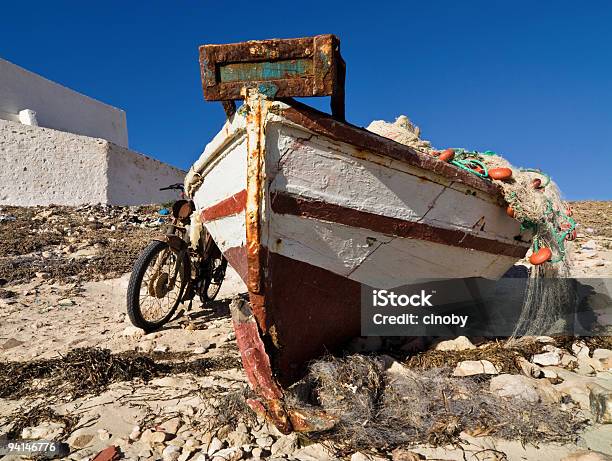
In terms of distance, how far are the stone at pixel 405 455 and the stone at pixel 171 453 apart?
96 centimetres

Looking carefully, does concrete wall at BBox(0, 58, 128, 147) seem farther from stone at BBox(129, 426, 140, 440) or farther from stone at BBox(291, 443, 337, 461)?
stone at BBox(291, 443, 337, 461)

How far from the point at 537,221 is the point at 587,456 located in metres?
1.64

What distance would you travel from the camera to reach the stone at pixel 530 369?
245cm

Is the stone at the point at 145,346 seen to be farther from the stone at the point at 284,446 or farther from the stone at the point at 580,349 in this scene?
the stone at the point at 580,349

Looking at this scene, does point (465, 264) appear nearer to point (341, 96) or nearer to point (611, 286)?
point (341, 96)

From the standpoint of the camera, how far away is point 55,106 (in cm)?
2033

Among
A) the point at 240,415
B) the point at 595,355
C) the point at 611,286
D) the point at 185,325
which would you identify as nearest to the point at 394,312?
the point at 595,355

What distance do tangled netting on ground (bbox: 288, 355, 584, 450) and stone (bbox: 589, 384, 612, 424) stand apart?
124 millimetres

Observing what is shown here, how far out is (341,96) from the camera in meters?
2.19

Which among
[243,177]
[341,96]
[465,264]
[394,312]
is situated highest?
[341,96]

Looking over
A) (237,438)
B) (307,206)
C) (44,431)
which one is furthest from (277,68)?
(44,431)

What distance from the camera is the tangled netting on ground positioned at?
1899 mm

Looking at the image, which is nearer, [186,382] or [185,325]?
[186,382]

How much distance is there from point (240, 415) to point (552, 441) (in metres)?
1.48
